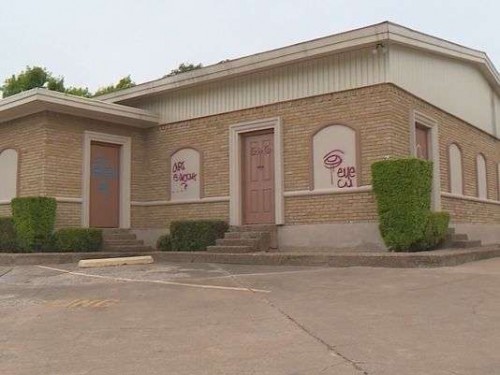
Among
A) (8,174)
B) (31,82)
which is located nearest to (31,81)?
(31,82)

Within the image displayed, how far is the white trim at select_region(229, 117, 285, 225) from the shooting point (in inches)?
555

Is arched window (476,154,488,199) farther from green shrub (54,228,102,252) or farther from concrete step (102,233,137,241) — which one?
green shrub (54,228,102,252)

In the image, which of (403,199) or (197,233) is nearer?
(403,199)

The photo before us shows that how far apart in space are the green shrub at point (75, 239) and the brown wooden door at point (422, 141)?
7.83 meters

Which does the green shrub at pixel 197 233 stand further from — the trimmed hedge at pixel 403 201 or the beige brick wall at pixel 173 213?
the trimmed hedge at pixel 403 201

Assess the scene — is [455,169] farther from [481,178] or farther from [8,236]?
[8,236]

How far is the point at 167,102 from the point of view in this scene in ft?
54.3

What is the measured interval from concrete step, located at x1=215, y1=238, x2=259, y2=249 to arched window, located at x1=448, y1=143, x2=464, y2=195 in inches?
211

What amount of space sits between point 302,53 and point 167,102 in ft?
15.1

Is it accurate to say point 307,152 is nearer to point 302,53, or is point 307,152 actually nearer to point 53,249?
point 302,53

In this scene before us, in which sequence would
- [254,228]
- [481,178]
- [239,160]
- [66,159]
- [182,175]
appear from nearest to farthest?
[254,228]
[239,160]
[66,159]
[182,175]
[481,178]

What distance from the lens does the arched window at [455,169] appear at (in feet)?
51.1

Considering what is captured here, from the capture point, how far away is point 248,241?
44.3ft

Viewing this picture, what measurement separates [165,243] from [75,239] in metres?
2.22
